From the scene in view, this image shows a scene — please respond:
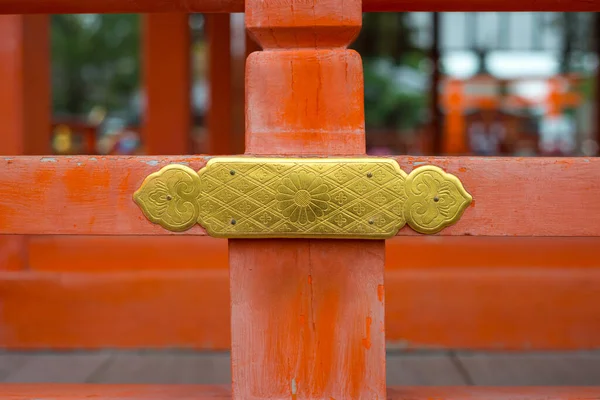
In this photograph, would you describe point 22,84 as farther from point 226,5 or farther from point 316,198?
point 316,198

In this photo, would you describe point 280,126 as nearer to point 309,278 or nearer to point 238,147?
point 309,278

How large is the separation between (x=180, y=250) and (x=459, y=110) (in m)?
9.66

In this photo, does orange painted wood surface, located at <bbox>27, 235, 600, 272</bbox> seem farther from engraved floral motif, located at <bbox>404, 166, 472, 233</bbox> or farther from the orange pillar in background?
engraved floral motif, located at <bbox>404, 166, 472, 233</bbox>

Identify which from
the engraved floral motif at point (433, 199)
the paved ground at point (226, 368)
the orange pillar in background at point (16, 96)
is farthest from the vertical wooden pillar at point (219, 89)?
the engraved floral motif at point (433, 199)

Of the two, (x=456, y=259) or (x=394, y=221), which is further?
(x=456, y=259)

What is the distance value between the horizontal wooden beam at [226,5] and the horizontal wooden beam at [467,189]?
255mm

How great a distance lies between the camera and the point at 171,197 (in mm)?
886

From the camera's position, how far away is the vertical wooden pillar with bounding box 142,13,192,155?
331 centimetres

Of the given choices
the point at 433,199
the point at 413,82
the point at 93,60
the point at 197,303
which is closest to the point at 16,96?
the point at 197,303

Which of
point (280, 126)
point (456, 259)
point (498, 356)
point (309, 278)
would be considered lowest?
point (498, 356)

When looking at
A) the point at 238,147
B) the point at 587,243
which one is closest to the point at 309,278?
the point at 587,243

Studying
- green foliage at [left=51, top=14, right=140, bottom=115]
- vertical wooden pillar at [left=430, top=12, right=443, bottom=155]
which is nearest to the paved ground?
vertical wooden pillar at [left=430, top=12, right=443, bottom=155]

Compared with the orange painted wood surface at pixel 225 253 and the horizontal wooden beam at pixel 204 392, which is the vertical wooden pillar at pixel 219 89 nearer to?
the orange painted wood surface at pixel 225 253

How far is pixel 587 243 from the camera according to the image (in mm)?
2248
